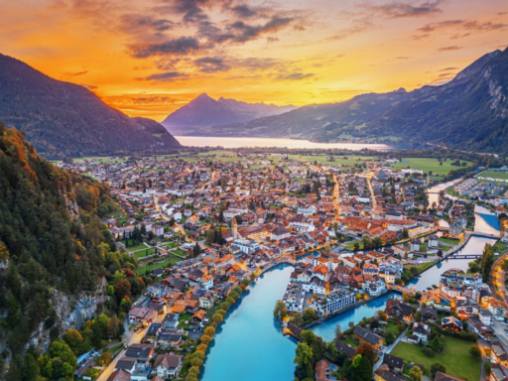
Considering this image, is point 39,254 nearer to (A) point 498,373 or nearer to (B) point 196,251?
(B) point 196,251

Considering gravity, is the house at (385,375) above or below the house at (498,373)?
above

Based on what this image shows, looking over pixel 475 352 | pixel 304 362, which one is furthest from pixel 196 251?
pixel 475 352

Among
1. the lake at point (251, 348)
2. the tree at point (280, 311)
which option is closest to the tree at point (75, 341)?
the lake at point (251, 348)

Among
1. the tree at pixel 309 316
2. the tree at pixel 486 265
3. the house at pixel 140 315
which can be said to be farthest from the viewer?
the tree at pixel 486 265

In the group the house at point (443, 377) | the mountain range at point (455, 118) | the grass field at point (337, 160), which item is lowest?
the house at point (443, 377)

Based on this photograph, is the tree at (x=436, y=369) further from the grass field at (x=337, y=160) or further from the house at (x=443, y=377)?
the grass field at (x=337, y=160)

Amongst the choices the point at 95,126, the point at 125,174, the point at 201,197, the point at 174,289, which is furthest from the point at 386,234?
the point at 95,126

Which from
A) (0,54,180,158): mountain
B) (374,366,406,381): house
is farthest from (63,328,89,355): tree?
(0,54,180,158): mountain

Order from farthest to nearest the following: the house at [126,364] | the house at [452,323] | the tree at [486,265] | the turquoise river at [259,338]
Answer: the tree at [486,265] < the house at [452,323] < the turquoise river at [259,338] < the house at [126,364]

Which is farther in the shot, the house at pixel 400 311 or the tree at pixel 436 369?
the house at pixel 400 311

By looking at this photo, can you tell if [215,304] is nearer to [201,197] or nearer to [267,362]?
[267,362]
